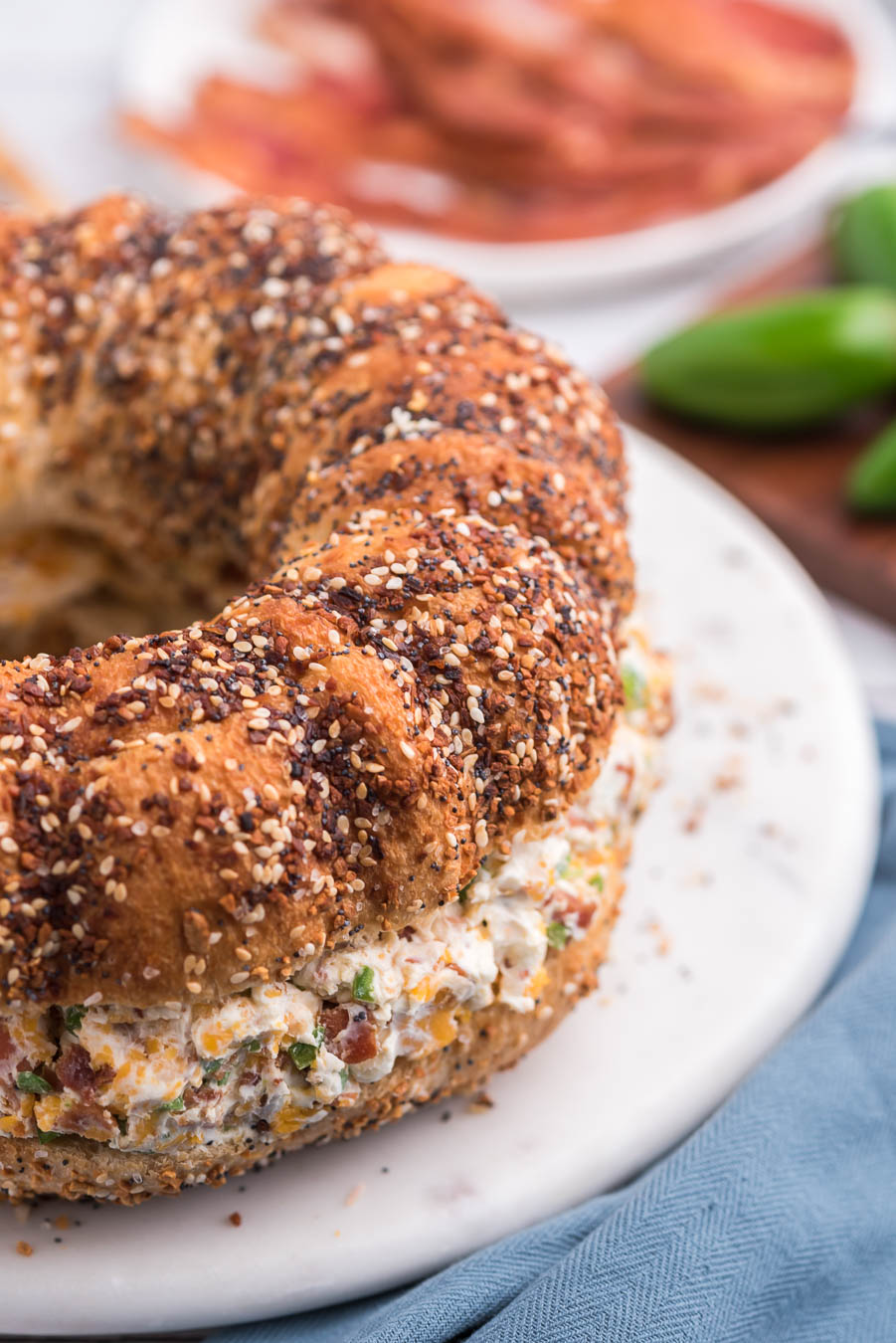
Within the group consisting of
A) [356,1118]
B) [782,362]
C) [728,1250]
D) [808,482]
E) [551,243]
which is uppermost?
[551,243]

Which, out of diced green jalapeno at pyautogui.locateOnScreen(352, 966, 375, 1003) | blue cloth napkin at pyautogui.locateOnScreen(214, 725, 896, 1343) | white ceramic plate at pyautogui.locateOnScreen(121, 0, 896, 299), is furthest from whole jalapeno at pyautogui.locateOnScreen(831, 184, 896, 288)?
diced green jalapeno at pyautogui.locateOnScreen(352, 966, 375, 1003)

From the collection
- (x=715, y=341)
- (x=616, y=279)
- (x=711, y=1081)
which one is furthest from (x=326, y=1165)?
(x=616, y=279)

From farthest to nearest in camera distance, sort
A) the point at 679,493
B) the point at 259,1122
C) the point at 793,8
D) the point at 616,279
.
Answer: the point at 793,8, the point at 616,279, the point at 679,493, the point at 259,1122

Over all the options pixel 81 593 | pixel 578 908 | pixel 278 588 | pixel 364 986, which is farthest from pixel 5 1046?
pixel 81 593

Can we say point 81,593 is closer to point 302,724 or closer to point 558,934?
point 302,724

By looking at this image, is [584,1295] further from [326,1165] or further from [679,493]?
[679,493]

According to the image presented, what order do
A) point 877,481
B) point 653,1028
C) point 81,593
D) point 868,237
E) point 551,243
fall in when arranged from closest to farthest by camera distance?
point 653,1028, point 81,593, point 877,481, point 868,237, point 551,243
